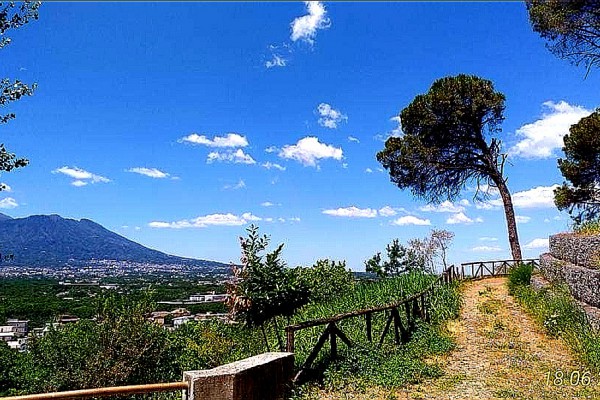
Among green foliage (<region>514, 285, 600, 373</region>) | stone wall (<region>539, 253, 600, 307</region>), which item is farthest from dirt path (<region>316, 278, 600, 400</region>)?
stone wall (<region>539, 253, 600, 307</region>)

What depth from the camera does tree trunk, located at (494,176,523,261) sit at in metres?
21.6

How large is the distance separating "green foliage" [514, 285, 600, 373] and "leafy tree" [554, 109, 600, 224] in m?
5.97

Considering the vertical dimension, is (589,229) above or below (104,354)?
above

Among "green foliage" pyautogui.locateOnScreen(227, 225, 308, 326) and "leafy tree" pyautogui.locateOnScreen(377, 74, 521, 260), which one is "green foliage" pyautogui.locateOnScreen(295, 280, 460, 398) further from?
"leafy tree" pyautogui.locateOnScreen(377, 74, 521, 260)

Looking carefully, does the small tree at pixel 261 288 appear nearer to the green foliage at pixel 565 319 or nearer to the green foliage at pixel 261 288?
the green foliage at pixel 261 288

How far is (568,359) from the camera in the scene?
819 cm

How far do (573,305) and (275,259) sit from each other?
6143mm

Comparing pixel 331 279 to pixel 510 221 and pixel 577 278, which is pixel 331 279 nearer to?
pixel 577 278

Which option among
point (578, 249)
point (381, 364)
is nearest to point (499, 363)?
point (381, 364)

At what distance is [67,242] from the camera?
79625mm

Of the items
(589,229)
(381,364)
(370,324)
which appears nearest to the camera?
(381,364)

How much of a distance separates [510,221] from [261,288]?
16.9 m

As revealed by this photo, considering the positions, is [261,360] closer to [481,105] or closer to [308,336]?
[308,336]

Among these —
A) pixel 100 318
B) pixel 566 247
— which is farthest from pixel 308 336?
pixel 566 247
